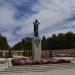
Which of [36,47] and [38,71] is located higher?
[36,47]

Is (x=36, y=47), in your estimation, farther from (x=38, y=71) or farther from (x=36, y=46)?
(x=38, y=71)

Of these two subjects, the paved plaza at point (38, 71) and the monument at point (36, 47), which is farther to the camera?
the monument at point (36, 47)

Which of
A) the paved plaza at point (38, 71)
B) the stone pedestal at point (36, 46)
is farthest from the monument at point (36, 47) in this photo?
the paved plaza at point (38, 71)

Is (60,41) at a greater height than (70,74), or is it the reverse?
(60,41)

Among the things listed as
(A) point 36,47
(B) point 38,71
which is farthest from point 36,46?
(B) point 38,71

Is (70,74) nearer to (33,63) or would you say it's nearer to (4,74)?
(4,74)

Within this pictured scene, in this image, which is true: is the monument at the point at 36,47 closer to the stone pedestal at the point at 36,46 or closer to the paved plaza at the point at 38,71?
the stone pedestal at the point at 36,46

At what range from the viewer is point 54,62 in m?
25.9

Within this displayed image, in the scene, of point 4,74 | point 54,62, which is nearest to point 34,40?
point 54,62

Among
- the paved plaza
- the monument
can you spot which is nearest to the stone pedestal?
the monument

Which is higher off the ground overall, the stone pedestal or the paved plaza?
the stone pedestal

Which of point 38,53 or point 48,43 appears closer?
point 38,53

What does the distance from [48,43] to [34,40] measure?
197 feet

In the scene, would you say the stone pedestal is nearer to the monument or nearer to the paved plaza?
the monument
